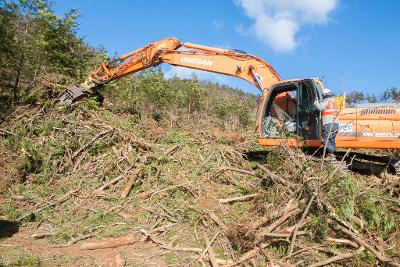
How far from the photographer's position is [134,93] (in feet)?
73.7

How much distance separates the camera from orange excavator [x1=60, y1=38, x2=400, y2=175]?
7789mm

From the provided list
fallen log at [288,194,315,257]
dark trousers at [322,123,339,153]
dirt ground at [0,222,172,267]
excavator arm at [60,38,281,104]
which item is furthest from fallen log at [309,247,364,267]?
excavator arm at [60,38,281,104]

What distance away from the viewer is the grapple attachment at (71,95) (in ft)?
35.3

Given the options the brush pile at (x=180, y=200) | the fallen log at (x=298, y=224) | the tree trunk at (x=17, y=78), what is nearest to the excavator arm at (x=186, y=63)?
the brush pile at (x=180, y=200)

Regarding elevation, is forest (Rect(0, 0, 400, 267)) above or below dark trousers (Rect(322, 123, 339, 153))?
below

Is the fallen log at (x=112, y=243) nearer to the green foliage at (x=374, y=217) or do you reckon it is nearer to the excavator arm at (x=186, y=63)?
the green foliage at (x=374, y=217)

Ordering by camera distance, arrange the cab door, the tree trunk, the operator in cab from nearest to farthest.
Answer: the operator in cab < the cab door < the tree trunk

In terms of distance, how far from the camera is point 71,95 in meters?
10.8

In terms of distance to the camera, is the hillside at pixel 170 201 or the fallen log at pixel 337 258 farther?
the hillside at pixel 170 201

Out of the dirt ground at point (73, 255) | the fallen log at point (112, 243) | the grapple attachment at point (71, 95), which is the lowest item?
the dirt ground at point (73, 255)

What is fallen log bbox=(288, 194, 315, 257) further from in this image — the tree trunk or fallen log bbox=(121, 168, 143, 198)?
the tree trunk

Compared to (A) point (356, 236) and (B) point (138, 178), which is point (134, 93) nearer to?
(B) point (138, 178)

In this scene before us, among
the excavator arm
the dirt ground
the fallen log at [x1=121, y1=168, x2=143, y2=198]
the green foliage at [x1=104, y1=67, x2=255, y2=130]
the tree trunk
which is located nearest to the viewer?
the dirt ground

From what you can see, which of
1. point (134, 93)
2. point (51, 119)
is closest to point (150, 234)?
point (51, 119)
